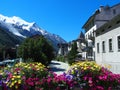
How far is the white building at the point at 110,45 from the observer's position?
92.2 ft

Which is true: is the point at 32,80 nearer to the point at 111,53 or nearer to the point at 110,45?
the point at 111,53

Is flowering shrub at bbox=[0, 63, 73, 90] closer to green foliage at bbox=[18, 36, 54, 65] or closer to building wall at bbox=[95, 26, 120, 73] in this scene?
building wall at bbox=[95, 26, 120, 73]

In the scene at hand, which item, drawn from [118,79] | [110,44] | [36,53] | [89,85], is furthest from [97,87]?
[36,53]

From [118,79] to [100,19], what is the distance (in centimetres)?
4511

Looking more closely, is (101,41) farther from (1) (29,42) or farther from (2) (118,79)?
(2) (118,79)

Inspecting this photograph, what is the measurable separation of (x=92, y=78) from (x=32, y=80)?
177cm

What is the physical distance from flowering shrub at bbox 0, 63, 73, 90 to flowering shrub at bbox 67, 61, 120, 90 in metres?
0.48

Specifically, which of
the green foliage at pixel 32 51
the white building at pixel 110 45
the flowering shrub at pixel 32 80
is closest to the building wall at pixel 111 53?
the white building at pixel 110 45

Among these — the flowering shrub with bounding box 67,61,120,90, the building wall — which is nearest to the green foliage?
the building wall

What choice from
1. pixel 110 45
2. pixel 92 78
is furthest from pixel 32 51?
pixel 92 78

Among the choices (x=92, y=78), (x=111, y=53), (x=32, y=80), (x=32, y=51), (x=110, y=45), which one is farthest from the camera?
(x=32, y=51)

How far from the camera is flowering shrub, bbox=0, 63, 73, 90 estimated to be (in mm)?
Result: 7535

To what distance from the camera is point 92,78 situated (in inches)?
323

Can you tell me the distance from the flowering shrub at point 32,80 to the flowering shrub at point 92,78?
1.57 ft
